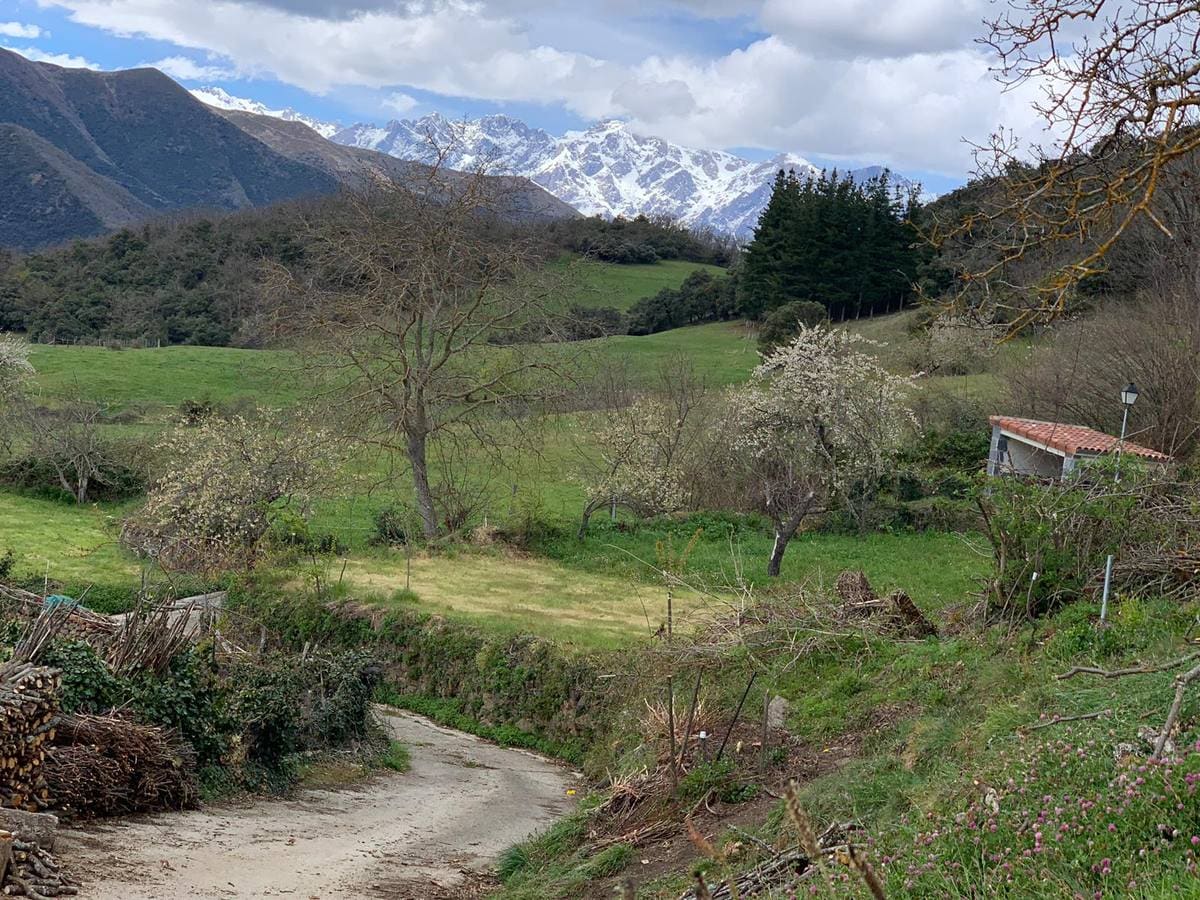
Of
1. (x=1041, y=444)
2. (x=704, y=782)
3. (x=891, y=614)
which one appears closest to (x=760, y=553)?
(x=1041, y=444)

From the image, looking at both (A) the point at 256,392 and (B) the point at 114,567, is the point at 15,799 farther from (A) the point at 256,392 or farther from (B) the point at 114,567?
(A) the point at 256,392

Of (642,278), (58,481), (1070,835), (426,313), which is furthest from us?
(642,278)

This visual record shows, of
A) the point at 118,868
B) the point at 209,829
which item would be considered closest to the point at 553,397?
the point at 209,829

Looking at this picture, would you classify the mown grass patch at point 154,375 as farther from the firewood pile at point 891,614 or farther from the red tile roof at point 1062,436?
the firewood pile at point 891,614

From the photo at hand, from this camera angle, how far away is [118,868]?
8.61 metres

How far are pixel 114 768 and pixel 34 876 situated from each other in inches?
108

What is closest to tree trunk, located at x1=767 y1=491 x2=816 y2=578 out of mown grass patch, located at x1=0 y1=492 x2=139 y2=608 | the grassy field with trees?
the grassy field with trees

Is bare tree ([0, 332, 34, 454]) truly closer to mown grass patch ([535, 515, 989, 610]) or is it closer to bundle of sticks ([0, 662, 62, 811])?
mown grass patch ([535, 515, 989, 610])

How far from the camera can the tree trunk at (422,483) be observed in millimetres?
27625

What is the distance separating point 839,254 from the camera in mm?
59844

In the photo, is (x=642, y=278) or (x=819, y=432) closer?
(x=819, y=432)

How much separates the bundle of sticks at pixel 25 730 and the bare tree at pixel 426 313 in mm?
17295

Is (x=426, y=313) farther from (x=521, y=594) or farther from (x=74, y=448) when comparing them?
(x=74, y=448)

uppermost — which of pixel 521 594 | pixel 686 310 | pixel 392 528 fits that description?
pixel 686 310
